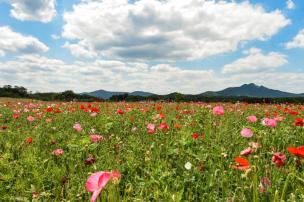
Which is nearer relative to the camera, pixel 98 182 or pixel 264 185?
pixel 98 182

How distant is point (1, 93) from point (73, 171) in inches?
2837

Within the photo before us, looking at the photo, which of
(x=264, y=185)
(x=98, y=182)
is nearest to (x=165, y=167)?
(x=264, y=185)

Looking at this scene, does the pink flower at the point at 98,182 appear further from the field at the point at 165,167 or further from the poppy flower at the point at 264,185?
the poppy flower at the point at 264,185

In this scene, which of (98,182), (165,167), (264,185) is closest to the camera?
(98,182)

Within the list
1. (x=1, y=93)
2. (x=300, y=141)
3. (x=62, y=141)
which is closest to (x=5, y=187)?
(x=62, y=141)

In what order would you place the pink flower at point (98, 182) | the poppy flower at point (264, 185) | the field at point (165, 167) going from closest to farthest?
the pink flower at point (98, 182), the poppy flower at point (264, 185), the field at point (165, 167)

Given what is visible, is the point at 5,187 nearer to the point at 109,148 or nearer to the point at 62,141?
the point at 109,148

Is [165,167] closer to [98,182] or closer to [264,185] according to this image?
[264,185]

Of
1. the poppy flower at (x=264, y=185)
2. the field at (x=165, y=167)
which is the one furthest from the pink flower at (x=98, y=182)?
the poppy flower at (x=264, y=185)

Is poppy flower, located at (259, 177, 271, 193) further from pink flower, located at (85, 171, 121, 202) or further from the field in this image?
pink flower, located at (85, 171, 121, 202)

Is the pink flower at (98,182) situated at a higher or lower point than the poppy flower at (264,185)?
higher

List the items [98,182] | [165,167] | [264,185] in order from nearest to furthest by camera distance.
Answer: [98,182], [264,185], [165,167]

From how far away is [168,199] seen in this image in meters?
3.35

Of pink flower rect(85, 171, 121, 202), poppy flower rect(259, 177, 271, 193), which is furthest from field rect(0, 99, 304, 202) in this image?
pink flower rect(85, 171, 121, 202)
